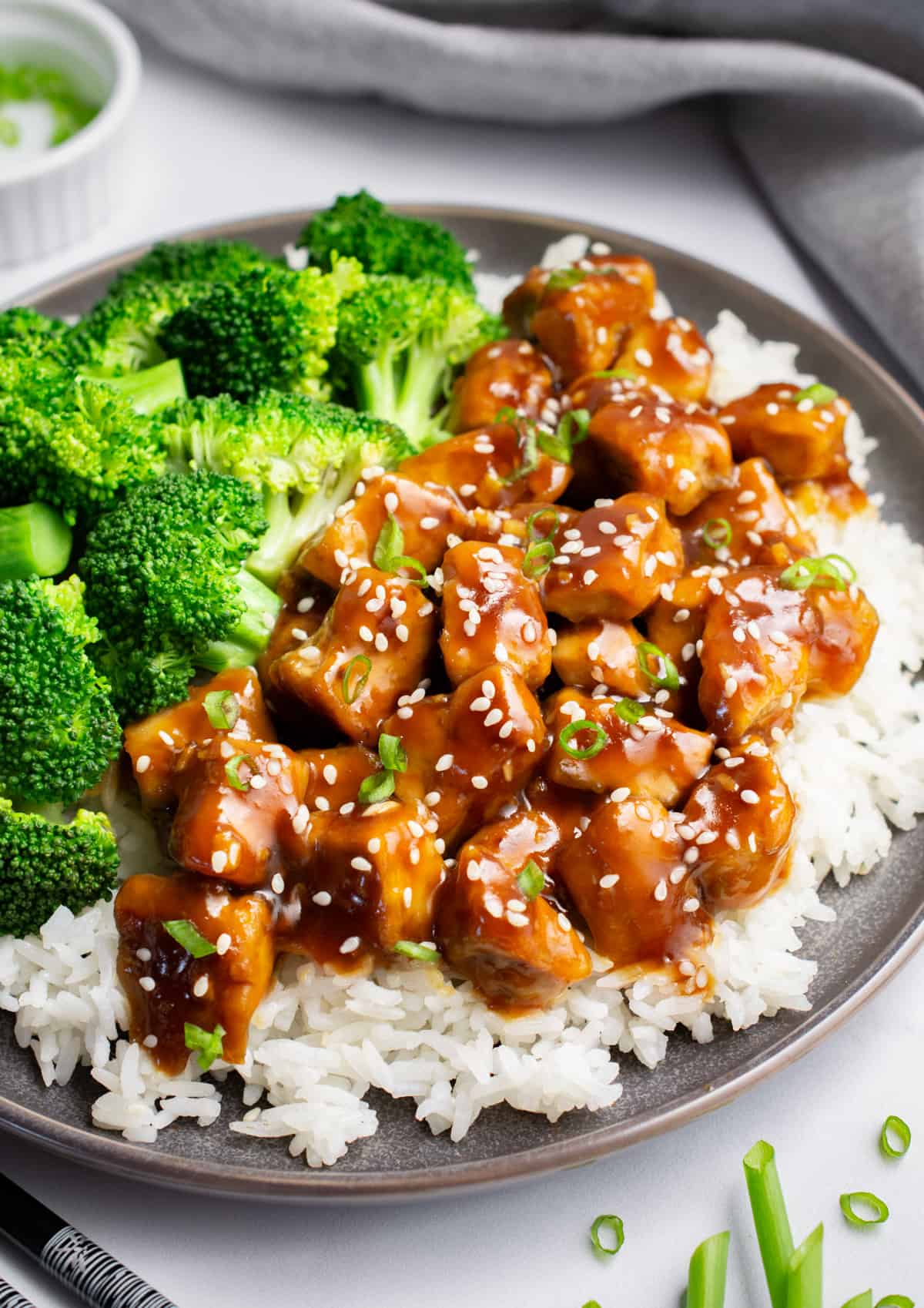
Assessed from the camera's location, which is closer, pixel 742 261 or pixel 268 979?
pixel 268 979

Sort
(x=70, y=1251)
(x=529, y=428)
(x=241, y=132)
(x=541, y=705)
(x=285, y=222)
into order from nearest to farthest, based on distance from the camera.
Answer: (x=70, y=1251) → (x=541, y=705) → (x=529, y=428) → (x=285, y=222) → (x=241, y=132)

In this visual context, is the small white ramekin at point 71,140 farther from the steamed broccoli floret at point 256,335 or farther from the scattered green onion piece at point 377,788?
the scattered green onion piece at point 377,788

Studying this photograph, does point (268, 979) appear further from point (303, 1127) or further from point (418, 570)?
point (418, 570)

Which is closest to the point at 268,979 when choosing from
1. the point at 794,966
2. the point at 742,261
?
the point at 794,966

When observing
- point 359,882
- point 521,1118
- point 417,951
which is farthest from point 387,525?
point 521,1118

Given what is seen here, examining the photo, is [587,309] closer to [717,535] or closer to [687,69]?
[717,535]

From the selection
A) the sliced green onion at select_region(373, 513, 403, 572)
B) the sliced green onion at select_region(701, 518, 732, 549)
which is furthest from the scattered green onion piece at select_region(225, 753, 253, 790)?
the sliced green onion at select_region(701, 518, 732, 549)

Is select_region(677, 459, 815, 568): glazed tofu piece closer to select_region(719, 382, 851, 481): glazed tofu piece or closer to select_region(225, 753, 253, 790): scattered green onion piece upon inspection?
select_region(719, 382, 851, 481): glazed tofu piece
